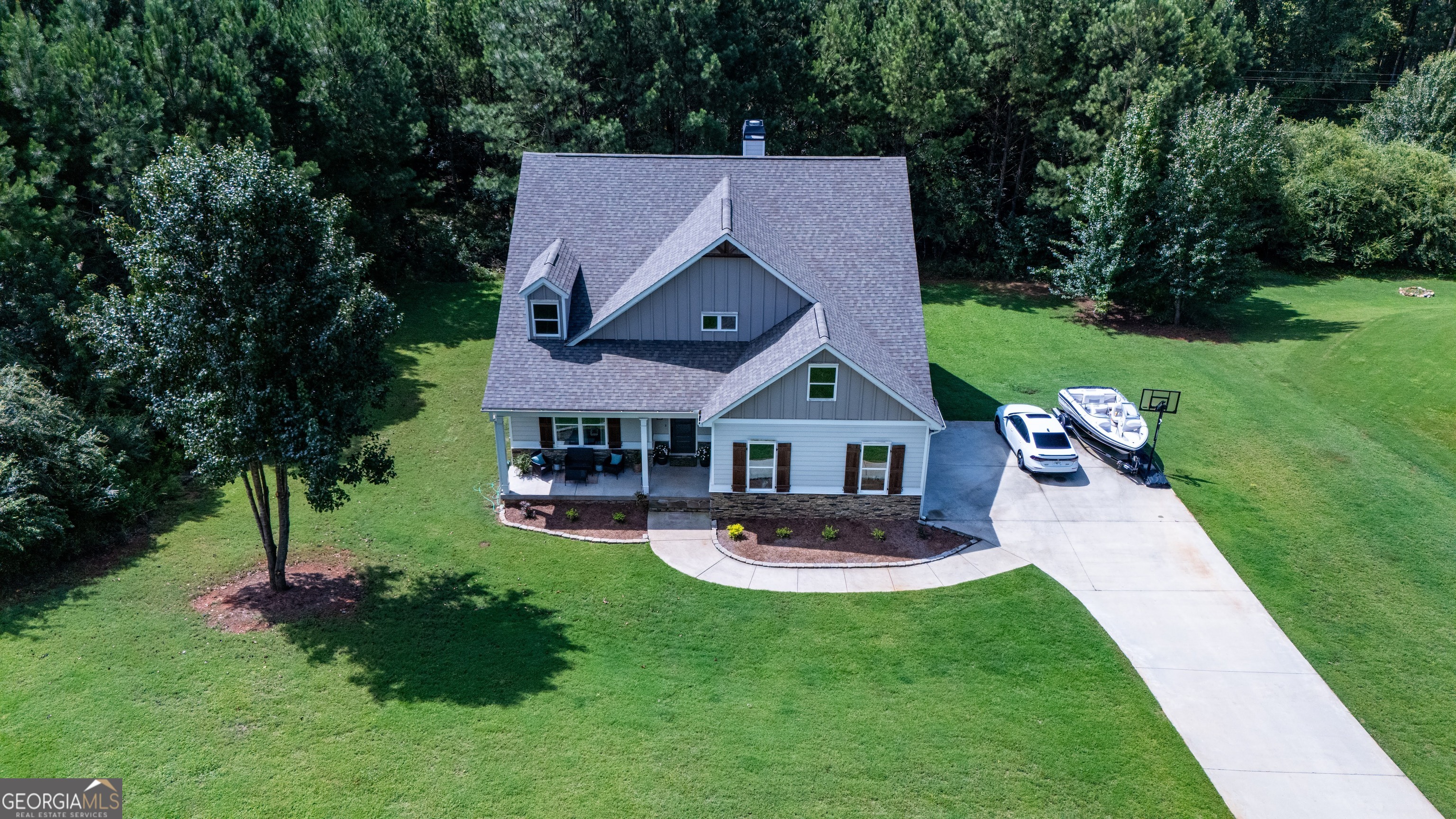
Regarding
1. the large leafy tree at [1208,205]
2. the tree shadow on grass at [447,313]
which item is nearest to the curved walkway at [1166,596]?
the large leafy tree at [1208,205]

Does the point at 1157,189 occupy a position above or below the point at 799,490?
above

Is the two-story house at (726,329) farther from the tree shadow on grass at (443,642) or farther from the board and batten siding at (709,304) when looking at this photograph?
the tree shadow on grass at (443,642)

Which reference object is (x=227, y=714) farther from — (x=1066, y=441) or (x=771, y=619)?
(x=1066, y=441)

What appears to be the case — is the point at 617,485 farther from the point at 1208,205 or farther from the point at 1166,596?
the point at 1208,205

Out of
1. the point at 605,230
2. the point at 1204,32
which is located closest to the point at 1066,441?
the point at 605,230

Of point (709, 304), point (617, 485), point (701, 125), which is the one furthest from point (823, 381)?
point (701, 125)

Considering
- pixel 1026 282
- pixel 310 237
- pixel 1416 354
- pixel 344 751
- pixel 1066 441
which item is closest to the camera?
pixel 344 751
